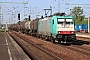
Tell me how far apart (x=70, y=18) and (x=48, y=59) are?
13578 millimetres

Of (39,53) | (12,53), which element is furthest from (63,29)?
(12,53)

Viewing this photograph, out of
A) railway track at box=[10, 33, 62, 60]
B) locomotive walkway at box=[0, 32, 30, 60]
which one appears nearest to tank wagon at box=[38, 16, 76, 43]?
railway track at box=[10, 33, 62, 60]

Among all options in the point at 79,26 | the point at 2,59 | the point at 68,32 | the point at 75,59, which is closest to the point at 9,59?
the point at 2,59

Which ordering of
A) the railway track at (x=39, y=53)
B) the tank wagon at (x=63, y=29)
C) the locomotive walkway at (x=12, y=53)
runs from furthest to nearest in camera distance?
the tank wagon at (x=63, y=29), the railway track at (x=39, y=53), the locomotive walkway at (x=12, y=53)

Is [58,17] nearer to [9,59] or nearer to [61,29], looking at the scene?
[61,29]

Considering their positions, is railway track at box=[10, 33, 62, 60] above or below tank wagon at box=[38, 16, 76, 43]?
below

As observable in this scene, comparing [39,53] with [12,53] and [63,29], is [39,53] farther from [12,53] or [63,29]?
[63,29]

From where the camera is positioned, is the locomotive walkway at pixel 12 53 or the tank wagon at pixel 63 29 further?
the tank wagon at pixel 63 29

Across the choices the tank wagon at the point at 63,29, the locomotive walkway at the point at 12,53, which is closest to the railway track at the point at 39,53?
the locomotive walkway at the point at 12,53

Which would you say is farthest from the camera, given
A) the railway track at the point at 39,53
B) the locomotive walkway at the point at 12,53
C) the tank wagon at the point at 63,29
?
the tank wagon at the point at 63,29

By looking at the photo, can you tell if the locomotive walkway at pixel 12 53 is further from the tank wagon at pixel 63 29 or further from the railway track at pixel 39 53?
the tank wagon at pixel 63 29

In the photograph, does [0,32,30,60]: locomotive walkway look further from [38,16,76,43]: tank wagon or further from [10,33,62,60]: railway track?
[38,16,76,43]: tank wagon

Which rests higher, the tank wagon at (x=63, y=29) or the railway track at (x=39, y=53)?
the tank wagon at (x=63, y=29)

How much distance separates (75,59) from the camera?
16.7 meters
